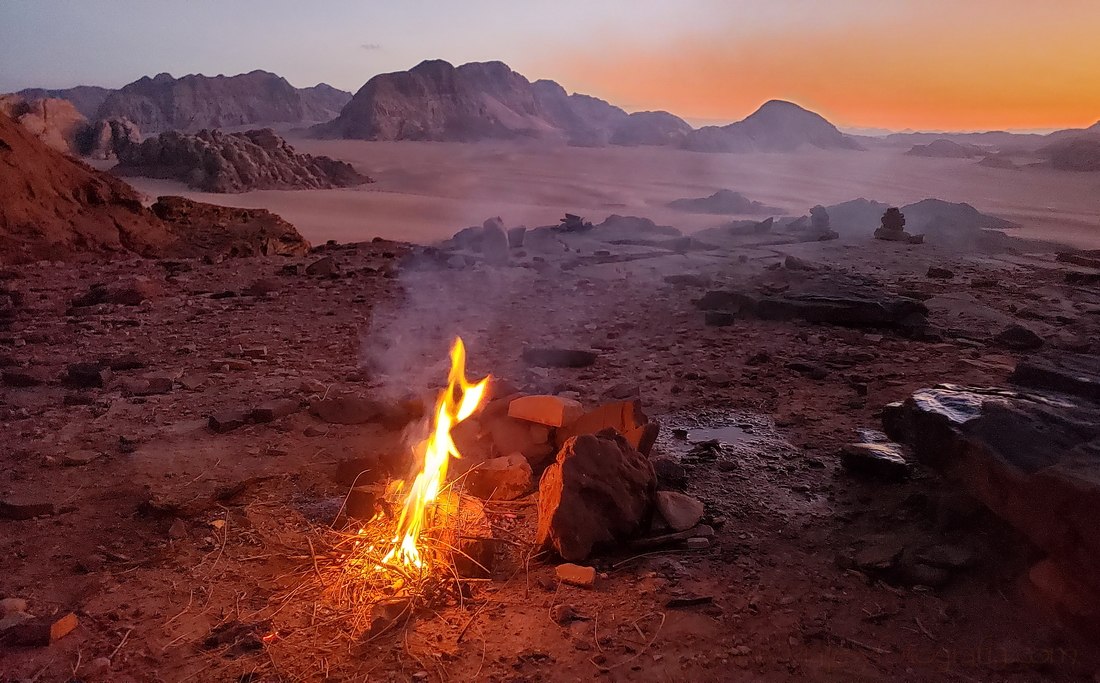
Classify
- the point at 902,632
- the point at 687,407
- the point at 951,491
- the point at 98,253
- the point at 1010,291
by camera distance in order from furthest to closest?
the point at 98,253 → the point at 1010,291 → the point at 687,407 → the point at 951,491 → the point at 902,632

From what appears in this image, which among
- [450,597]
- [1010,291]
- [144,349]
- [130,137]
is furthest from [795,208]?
[130,137]

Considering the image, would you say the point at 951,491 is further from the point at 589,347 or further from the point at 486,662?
the point at 589,347

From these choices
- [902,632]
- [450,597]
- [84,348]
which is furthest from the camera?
[84,348]

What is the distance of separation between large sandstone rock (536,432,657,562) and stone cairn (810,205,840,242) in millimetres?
13118

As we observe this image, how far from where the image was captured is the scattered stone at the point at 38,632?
8.87 feet

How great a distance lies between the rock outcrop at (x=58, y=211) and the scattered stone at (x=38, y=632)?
9545mm

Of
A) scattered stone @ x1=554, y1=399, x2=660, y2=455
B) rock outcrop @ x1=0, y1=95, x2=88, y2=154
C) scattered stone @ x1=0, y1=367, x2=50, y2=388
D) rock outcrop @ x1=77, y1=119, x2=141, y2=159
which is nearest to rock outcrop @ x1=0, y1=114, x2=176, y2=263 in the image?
scattered stone @ x1=0, y1=367, x2=50, y2=388

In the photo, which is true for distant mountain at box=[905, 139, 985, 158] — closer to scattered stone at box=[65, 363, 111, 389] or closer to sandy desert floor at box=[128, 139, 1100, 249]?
sandy desert floor at box=[128, 139, 1100, 249]

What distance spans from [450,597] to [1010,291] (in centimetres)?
1002

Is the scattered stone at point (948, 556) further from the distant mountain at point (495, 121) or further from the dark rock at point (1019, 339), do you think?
the distant mountain at point (495, 121)

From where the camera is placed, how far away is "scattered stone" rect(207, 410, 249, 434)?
4.73 metres

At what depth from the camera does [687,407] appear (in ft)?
A: 17.4

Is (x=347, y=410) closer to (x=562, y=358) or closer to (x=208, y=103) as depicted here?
(x=562, y=358)

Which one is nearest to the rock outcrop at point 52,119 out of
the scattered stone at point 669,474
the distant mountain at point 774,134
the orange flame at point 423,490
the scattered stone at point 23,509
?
the scattered stone at point 23,509
